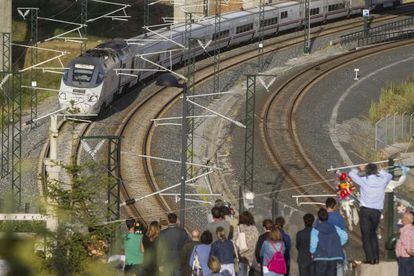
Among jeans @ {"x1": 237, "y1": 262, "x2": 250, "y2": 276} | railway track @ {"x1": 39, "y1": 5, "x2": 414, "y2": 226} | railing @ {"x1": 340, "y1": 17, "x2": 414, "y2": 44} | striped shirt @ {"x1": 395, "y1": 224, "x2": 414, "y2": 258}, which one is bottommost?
railway track @ {"x1": 39, "y1": 5, "x2": 414, "y2": 226}

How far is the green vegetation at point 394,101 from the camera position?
1997 inches

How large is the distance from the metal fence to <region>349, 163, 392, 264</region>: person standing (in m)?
30.7

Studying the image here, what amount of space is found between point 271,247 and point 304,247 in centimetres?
44

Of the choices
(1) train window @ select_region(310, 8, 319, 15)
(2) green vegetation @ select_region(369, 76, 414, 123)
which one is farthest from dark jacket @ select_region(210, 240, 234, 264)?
(1) train window @ select_region(310, 8, 319, 15)

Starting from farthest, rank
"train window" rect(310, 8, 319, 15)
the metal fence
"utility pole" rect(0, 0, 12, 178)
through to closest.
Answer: "train window" rect(310, 8, 319, 15) → the metal fence → "utility pole" rect(0, 0, 12, 178)

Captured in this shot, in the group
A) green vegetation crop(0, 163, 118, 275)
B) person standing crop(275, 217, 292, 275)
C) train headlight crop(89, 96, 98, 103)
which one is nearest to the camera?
green vegetation crop(0, 163, 118, 275)

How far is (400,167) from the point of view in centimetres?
1659

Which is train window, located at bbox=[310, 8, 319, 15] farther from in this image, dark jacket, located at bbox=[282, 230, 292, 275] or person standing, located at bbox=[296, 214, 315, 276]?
person standing, located at bbox=[296, 214, 315, 276]

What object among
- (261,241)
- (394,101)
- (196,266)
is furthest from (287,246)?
(394,101)

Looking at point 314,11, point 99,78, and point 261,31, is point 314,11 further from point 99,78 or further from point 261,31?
point 99,78

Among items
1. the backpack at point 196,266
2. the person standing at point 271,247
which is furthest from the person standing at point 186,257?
the person standing at point 271,247

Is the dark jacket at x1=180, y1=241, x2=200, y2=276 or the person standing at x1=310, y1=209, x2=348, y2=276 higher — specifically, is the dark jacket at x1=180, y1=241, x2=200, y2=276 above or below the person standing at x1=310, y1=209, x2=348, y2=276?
below

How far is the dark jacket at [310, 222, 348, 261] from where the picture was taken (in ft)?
48.4

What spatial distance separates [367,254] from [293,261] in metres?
1.00
